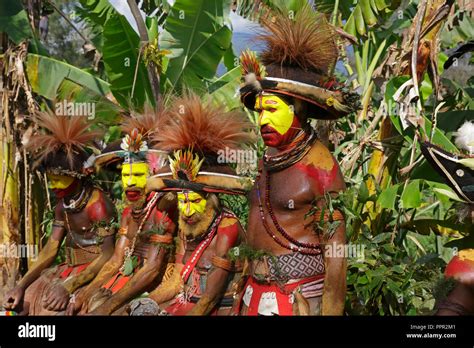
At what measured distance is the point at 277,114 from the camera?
4293mm

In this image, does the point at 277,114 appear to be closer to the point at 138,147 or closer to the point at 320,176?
the point at 320,176

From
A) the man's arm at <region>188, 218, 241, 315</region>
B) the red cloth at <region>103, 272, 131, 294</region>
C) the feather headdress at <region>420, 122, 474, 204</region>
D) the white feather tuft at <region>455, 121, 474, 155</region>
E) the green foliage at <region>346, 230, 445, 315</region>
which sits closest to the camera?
the feather headdress at <region>420, 122, 474, 204</region>

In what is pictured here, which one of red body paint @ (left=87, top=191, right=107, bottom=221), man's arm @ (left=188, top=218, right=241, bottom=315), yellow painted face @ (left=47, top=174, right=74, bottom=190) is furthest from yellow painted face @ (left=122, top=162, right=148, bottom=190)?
man's arm @ (left=188, top=218, right=241, bottom=315)

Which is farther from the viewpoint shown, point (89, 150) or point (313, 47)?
point (89, 150)

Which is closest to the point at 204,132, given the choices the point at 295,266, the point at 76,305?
the point at 295,266

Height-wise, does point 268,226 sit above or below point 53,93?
above

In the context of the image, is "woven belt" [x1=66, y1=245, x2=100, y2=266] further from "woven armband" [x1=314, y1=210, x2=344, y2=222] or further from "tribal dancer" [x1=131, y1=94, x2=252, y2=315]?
"woven armband" [x1=314, y1=210, x2=344, y2=222]

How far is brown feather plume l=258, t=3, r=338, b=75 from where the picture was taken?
4348 mm

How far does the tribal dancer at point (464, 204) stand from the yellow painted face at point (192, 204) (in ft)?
5.11

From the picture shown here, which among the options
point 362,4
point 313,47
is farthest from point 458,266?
point 362,4
